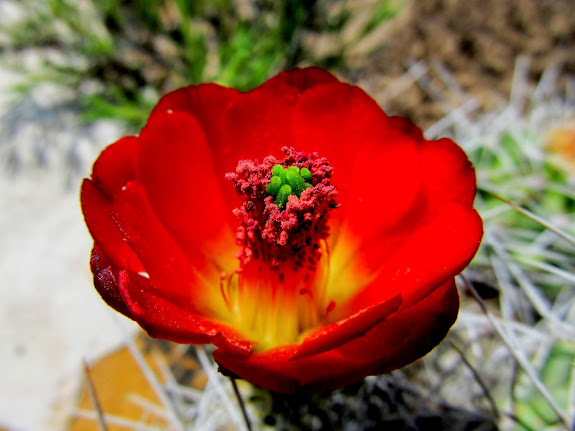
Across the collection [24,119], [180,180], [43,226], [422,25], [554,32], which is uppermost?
[180,180]

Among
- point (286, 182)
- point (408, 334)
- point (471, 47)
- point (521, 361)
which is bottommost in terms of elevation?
point (471, 47)


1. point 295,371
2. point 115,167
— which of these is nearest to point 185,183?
point 115,167

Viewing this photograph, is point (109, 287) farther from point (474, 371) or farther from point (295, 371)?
point (474, 371)

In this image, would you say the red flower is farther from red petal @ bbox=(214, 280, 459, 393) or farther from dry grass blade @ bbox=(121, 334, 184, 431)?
dry grass blade @ bbox=(121, 334, 184, 431)

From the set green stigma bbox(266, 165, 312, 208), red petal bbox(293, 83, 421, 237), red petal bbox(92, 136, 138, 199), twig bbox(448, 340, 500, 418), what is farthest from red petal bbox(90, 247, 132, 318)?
twig bbox(448, 340, 500, 418)

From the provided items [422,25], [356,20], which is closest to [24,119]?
[356,20]

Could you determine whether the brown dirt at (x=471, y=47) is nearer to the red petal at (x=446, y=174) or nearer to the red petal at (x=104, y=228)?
the red petal at (x=446, y=174)

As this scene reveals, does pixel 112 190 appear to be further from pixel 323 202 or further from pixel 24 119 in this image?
pixel 24 119

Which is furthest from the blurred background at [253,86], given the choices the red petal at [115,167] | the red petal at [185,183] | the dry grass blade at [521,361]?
the red petal at [115,167]
